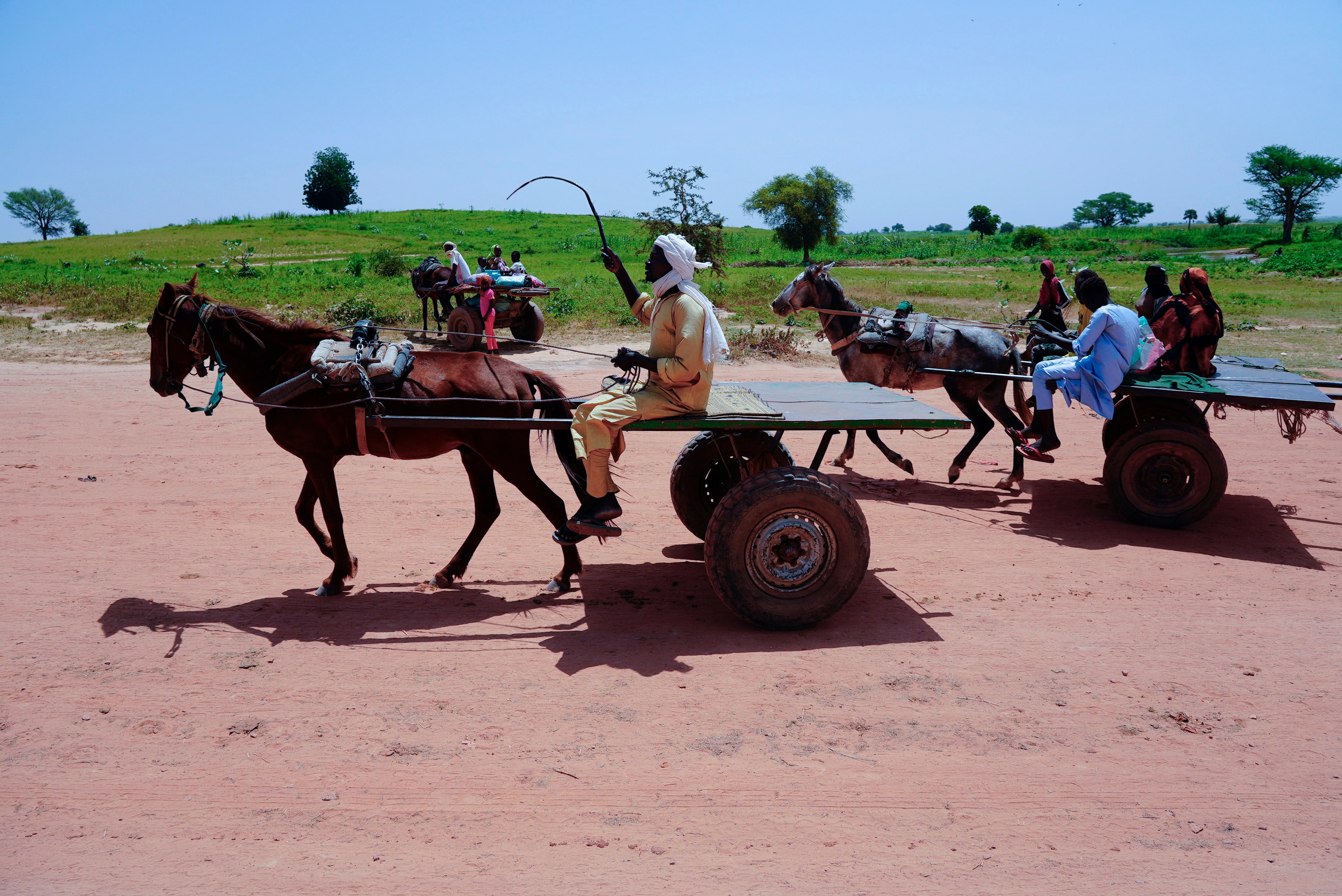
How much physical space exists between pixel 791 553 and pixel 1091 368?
3.97 metres

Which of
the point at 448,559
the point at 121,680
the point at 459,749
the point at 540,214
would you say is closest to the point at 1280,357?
the point at 448,559

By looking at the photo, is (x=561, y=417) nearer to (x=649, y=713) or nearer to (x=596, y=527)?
(x=596, y=527)

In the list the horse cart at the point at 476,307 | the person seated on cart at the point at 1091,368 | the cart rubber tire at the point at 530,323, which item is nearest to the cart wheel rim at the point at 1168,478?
the person seated on cart at the point at 1091,368

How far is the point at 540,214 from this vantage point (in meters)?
77.1

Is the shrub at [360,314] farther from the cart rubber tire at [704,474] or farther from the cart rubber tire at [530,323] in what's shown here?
the cart rubber tire at [704,474]

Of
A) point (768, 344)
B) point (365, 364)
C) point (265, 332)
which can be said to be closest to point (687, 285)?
point (365, 364)

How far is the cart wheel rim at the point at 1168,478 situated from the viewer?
7887mm

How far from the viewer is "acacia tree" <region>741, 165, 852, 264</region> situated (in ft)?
162

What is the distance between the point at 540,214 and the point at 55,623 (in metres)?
75.0

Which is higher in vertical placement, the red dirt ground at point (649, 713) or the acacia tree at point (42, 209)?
the acacia tree at point (42, 209)

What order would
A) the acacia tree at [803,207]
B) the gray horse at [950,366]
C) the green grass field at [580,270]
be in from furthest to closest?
the acacia tree at [803,207], the green grass field at [580,270], the gray horse at [950,366]

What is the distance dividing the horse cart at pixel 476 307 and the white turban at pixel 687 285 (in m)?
11.6

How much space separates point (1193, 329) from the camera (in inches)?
320

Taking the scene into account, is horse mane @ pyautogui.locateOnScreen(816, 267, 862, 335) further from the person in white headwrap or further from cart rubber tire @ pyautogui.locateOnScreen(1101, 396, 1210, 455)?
the person in white headwrap
